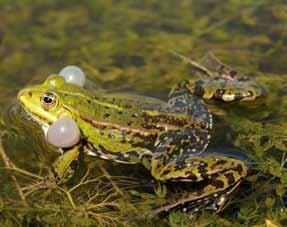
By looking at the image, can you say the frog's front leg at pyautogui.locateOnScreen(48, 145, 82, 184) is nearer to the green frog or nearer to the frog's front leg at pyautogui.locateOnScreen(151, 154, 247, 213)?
the green frog

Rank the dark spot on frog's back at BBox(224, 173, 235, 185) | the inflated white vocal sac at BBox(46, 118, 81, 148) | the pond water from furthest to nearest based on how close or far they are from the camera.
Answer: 1. the inflated white vocal sac at BBox(46, 118, 81, 148)
2. the pond water
3. the dark spot on frog's back at BBox(224, 173, 235, 185)

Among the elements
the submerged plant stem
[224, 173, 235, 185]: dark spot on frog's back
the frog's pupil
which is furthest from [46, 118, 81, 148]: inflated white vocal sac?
[224, 173, 235, 185]: dark spot on frog's back

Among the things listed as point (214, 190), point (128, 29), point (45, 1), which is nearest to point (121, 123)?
point (214, 190)

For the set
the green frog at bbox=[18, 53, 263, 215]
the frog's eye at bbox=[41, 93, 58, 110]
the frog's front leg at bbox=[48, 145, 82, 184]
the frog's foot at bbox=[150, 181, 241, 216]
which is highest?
the frog's eye at bbox=[41, 93, 58, 110]

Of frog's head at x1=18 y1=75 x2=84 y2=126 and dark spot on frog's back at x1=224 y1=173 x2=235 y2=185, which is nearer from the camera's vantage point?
dark spot on frog's back at x1=224 y1=173 x2=235 y2=185

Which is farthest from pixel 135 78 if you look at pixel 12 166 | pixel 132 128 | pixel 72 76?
pixel 12 166

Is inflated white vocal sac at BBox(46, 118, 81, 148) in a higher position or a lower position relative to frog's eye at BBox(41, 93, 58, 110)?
lower

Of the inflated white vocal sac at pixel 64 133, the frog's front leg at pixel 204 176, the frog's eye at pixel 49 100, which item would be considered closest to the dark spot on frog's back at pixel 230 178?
the frog's front leg at pixel 204 176

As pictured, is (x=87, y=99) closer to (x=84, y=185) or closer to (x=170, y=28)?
(x=84, y=185)
